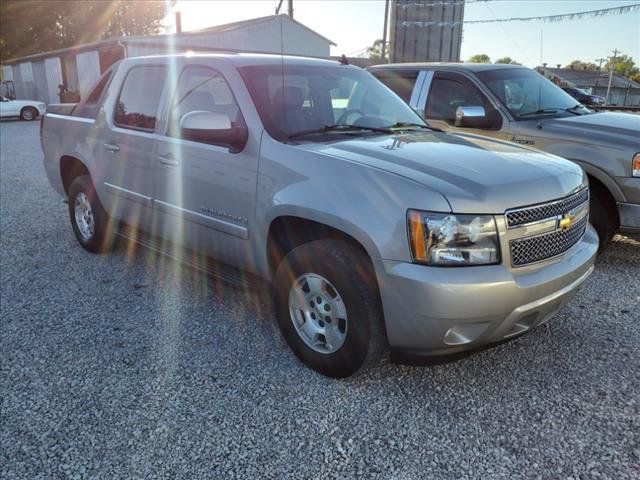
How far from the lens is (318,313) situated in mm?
3025

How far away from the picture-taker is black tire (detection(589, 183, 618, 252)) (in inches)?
186

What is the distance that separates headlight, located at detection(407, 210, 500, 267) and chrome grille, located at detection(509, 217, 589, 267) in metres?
0.22

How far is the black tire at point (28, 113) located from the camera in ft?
83.3

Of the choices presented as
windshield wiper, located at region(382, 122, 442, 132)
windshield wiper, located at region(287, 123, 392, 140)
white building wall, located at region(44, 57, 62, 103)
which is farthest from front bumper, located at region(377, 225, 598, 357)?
white building wall, located at region(44, 57, 62, 103)

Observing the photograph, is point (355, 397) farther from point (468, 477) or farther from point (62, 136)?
point (62, 136)

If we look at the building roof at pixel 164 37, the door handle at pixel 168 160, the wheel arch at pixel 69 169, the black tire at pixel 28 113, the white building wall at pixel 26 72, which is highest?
the building roof at pixel 164 37

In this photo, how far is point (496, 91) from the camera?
5547mm

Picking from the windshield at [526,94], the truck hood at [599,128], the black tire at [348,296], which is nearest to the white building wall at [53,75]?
the windshield at [526,94]

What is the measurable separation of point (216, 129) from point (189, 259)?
114cm

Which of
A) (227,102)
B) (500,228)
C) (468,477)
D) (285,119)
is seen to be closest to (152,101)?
(227,102)

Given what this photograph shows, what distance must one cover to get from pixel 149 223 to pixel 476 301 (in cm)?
278

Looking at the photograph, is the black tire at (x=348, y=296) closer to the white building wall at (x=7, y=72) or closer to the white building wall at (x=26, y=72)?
the white building wall at (x=26, y=72)

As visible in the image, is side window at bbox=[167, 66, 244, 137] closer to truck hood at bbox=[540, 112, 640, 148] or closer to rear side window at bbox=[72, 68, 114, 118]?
rear side window at bbox=[72, 68, 114, 118]

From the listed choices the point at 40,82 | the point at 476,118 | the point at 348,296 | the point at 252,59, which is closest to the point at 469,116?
the point at 476,118
